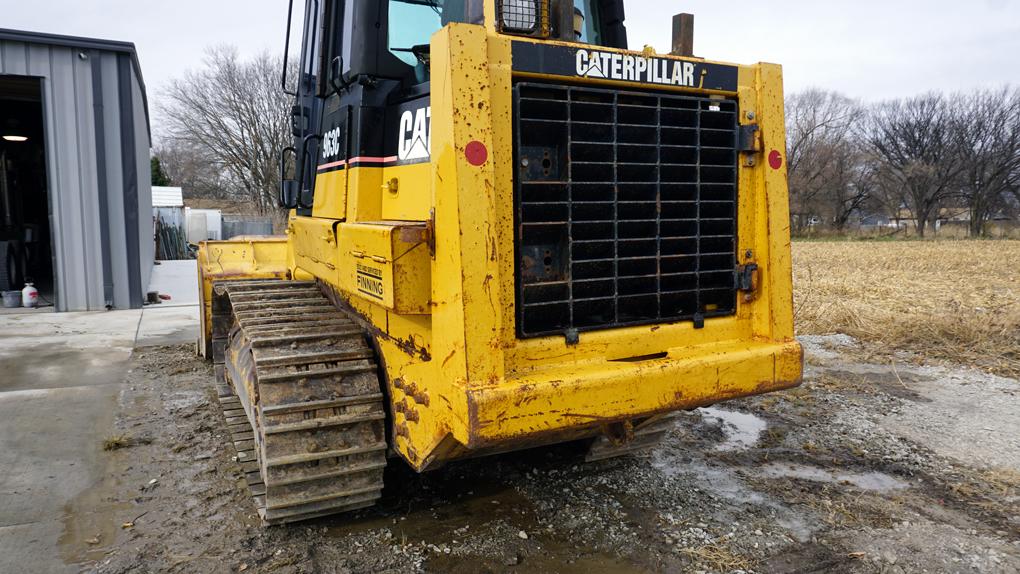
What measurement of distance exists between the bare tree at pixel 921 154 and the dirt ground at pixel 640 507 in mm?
45042

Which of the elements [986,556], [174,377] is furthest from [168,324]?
[986,556]

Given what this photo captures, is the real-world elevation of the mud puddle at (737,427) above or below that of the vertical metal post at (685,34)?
below

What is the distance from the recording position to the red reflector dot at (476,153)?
2.74m

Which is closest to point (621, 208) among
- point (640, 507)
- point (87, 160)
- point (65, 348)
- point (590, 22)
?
point (590, 22)

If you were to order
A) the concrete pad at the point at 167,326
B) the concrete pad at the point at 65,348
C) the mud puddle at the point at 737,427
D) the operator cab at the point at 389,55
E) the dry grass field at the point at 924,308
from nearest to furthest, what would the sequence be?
the operator cab at the point at 389,55 < the mud puddle at the point at 737,427 < the concrete pad at the point at 65,348 < the dry grass field at the point at 924,308 < the concrete pad at the point at 167,326

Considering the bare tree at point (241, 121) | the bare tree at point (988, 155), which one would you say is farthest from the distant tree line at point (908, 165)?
the bare tree at point (241, 121)

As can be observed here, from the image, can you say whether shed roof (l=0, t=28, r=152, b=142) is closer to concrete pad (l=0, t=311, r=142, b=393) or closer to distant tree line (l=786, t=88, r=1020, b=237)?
concrete pad (l=0, t=311, r=142, b=393)

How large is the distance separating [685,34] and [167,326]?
8470 millimetres

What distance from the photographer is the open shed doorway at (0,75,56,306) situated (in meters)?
12.4

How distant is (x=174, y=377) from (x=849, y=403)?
6000 mm

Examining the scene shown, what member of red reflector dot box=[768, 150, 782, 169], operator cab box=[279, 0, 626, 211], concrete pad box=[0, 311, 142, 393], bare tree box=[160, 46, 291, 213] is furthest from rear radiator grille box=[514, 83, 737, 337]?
bare tree box=[160, 46, 291, 213]

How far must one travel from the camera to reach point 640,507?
3914 millimetres

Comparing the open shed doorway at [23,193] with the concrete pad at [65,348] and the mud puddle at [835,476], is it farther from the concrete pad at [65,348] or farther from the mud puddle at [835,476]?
the mud puddle at [835,476]

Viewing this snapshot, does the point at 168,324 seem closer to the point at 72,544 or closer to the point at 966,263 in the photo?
the point at 72,544
